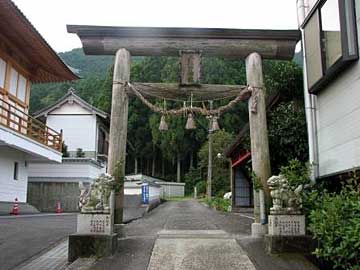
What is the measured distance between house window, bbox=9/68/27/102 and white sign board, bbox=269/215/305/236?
1619cm

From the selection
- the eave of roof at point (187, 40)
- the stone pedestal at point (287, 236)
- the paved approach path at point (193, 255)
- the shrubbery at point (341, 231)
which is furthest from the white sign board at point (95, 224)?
the eave of roof at point (187, 40)

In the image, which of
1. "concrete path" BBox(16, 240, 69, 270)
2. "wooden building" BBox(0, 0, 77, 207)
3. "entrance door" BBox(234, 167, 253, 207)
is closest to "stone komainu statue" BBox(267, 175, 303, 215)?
"concrete path" BBox(16, 240, 69, 270)

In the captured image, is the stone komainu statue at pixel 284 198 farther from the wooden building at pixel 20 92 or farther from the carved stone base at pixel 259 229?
the wooden building at pixel 20 92

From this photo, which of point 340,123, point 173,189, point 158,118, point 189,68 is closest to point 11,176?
point 189,68

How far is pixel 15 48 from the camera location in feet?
64.4

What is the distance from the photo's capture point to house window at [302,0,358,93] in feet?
24.8

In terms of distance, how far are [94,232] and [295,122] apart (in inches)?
251

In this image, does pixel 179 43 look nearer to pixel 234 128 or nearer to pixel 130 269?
pixel 130 269

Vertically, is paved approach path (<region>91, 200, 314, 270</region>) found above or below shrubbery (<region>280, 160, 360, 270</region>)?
below

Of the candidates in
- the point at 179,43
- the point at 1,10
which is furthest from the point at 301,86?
the point at 1,10

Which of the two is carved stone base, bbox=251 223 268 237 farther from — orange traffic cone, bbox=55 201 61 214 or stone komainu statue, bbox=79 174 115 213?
orange traffic cone, bbox=55 201 61 214

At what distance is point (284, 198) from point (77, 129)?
82.4ft

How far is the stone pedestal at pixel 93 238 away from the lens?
734 centimetres

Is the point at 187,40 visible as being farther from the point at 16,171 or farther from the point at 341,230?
the point at 16,171
